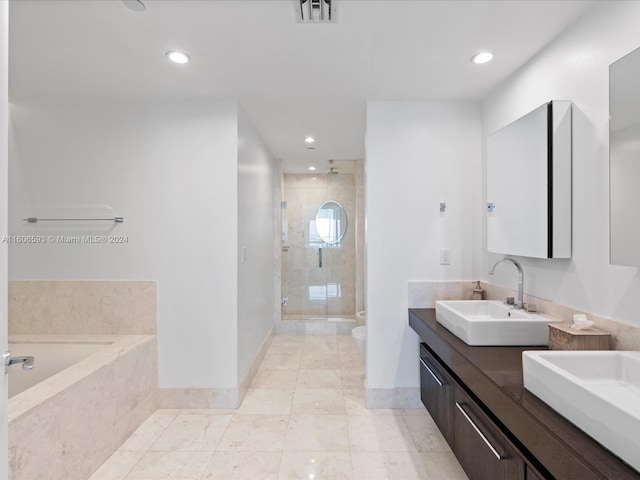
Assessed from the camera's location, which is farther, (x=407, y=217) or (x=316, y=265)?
(x=316, y=265)

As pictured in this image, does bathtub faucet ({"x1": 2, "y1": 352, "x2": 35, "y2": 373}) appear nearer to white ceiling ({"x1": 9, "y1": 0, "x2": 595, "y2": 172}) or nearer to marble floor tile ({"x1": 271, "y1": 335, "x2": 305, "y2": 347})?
white ceiling ({"x1": 9, "y1": 0, "x2": 595, "y2": 172})

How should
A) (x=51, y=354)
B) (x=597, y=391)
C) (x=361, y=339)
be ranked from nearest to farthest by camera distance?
(x=597, y=391), (x=51, y=354), (x=361, y=339)

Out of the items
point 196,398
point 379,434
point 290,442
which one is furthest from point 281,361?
point 379,434

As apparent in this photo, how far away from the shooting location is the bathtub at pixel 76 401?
1584mm

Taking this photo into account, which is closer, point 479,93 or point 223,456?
point 223,456

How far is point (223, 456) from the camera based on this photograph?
208cm

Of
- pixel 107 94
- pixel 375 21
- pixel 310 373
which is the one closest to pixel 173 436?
pixel 310 373

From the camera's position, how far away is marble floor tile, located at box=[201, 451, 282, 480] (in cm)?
190

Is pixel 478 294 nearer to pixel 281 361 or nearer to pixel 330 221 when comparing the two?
pixel 281 361

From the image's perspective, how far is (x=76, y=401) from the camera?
185cm

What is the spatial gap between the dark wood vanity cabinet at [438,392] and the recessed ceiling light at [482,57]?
1843 millimetres

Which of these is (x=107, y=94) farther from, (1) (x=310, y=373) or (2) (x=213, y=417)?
(1) (x=310, y=373)

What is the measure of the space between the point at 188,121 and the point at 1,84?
5.40ft

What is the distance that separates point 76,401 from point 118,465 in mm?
497
